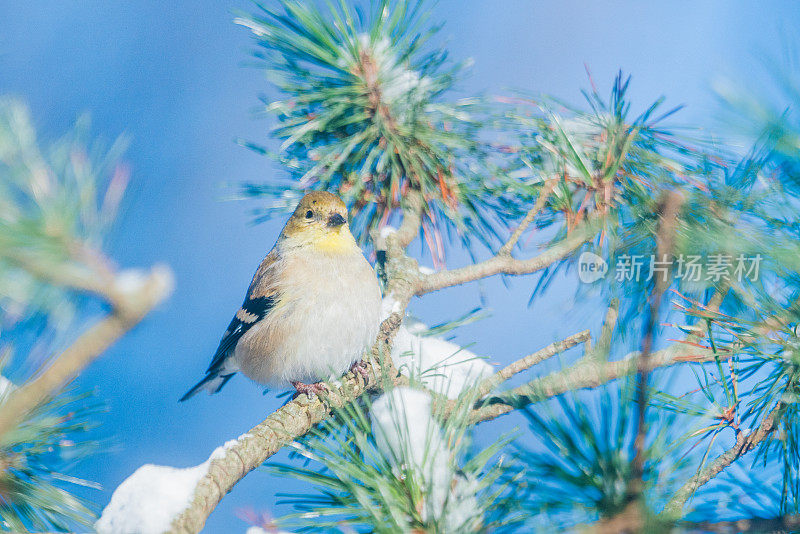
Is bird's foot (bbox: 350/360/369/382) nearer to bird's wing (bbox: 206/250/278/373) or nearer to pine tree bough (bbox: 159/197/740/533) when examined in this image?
pine tree bough (bbox: 159/197/740/533)

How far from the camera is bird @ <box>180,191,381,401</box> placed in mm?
1182

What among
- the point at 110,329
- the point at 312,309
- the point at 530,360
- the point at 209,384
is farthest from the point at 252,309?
the point at 110,329

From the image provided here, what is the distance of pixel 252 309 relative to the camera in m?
1.37

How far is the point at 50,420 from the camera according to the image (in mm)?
673

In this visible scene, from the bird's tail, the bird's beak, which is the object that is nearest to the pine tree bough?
the bird's beak

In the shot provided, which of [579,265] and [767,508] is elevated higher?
[579,265]

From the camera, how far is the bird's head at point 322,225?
1240 millimetres

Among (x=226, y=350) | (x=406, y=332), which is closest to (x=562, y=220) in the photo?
(x=406, y=332)

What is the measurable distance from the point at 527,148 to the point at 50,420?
3.08ft

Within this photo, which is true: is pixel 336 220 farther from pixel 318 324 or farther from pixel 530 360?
pixel 530 360

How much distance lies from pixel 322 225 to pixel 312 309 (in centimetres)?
21

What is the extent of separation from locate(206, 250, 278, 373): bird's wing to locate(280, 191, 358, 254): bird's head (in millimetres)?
115

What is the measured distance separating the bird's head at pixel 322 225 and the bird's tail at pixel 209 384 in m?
0.45

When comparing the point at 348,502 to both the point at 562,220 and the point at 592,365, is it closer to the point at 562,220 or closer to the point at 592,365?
the point at 592,365
